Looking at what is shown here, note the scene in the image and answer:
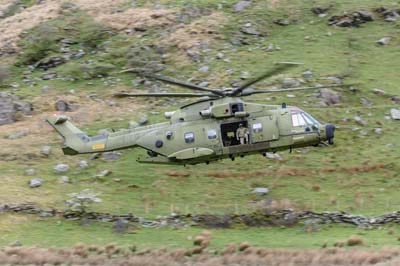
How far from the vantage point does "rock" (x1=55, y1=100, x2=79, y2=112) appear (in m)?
41.2

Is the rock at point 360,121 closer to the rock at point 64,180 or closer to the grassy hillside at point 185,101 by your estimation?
the grassy hillside at point 185,101

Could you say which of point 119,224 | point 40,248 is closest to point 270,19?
point 119,224

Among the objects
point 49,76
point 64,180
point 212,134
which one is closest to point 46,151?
point 64,180

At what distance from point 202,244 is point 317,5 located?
32621mm

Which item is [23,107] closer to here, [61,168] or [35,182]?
[61,168]

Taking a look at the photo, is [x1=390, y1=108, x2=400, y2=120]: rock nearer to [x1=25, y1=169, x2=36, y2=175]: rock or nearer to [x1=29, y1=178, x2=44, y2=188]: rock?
[x1=29, y1=178, x2=44, y2=188]: rock

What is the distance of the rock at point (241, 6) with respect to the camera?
2063 inches

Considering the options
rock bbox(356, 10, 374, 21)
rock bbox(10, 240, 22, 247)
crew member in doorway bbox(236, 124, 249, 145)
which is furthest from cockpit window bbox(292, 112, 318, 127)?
rock bbox(356, 10, 374, 21)

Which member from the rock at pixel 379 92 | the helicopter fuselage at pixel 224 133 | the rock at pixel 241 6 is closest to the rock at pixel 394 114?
the rock at pixel 379 92

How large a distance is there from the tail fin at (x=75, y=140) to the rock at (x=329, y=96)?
15.1m

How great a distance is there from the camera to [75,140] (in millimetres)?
28781

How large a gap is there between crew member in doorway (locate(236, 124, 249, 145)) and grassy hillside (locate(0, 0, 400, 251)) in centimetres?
265

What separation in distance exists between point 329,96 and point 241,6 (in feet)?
53.8

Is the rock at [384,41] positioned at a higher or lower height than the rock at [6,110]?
higher
